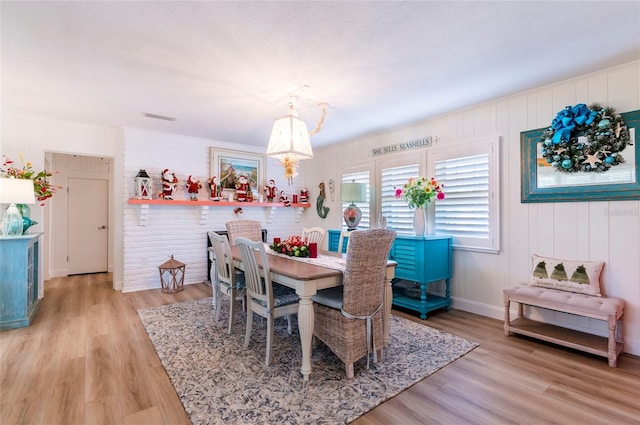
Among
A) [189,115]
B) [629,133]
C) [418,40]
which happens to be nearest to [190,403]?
[418,40]

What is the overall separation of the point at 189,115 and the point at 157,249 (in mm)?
2266

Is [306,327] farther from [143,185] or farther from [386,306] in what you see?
[143,185]

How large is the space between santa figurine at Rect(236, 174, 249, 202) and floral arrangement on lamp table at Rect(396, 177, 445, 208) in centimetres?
306

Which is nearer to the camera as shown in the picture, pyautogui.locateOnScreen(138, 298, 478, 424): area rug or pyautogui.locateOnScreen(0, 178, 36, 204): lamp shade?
pyautogui.locateOnScreen(138, 298, 478, 424): area rug

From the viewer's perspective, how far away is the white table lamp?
332 centimetres

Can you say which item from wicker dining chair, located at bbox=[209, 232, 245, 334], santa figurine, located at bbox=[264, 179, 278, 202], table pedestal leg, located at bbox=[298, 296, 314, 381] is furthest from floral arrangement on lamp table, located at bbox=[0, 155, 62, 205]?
table pedestal leg, located at bbox=[298, 296, 314, 381]

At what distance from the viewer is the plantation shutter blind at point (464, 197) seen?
144 inches

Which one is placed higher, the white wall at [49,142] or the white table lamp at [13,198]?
the white wall at [49,142]

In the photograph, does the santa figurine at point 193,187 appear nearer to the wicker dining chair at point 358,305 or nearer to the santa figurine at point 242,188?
the santa figurine at point 242,188

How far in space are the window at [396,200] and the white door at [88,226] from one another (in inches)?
217

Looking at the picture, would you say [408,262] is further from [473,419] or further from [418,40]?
[418,40]

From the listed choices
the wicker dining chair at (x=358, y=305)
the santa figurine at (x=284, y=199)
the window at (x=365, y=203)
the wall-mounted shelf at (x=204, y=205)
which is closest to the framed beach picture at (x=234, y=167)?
the wall-mounted shelf at (x=204, y=205)

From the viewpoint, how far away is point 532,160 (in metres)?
3.27

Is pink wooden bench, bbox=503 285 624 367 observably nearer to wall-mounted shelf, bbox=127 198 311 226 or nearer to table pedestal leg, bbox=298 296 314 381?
table pedestal leg, bbox=298 296 314 381
